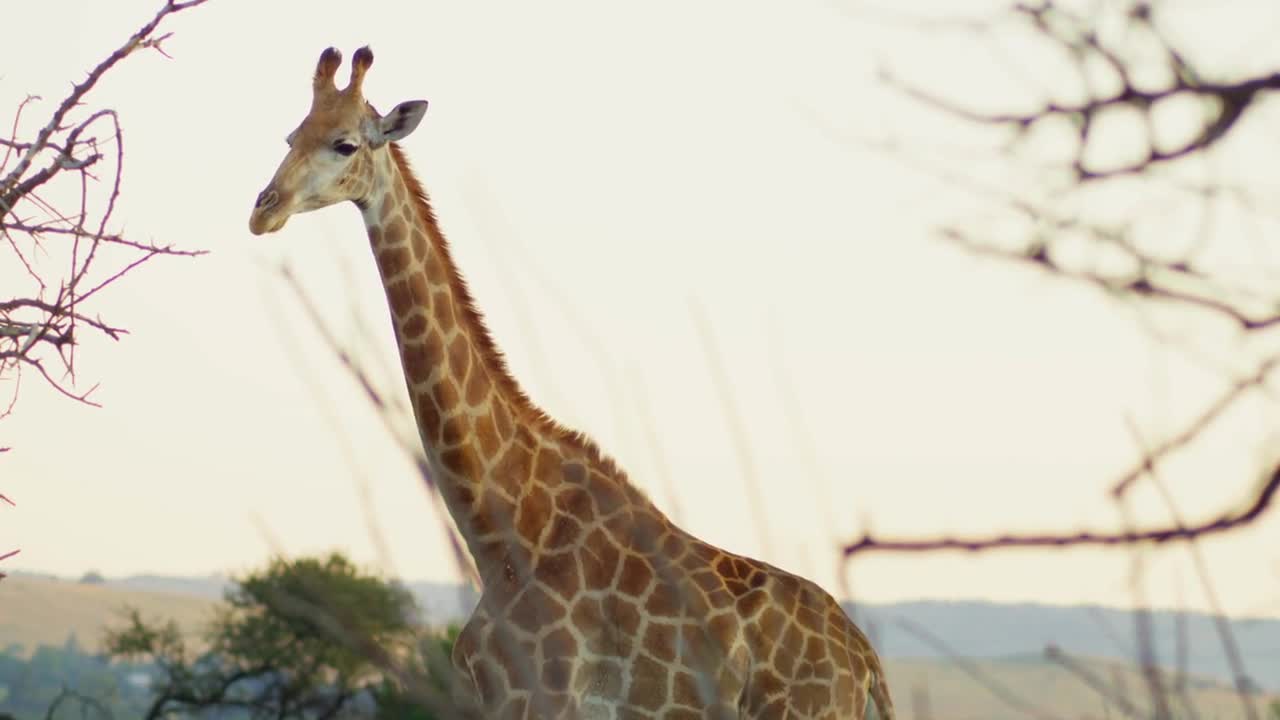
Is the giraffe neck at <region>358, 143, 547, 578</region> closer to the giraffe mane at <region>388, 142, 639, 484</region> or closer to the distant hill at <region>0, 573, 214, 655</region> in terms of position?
the giraffe mane at <region>388, 142, 639, 484</region>

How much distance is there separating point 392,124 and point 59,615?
97.3 m

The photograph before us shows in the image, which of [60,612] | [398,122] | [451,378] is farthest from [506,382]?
[60,612]

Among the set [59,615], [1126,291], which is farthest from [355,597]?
[59,615]

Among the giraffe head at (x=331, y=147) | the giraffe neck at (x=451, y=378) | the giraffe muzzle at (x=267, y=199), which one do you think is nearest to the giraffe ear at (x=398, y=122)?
the giraffe head at (x=331, y=147)

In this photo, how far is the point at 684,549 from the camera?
901 centimetres

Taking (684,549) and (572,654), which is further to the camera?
(684,549)

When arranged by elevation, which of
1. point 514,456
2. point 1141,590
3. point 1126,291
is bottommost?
point 1141,590

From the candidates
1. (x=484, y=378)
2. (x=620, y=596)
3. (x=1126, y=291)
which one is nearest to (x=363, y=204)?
(x=484, y=378)

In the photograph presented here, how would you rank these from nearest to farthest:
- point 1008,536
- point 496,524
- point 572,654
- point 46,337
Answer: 1. point 1008,536
2. point 46,337
3. point 572,654
4. point 496,524

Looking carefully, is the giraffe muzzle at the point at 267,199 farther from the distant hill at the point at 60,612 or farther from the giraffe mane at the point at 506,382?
the distant hill at the point at 60,612

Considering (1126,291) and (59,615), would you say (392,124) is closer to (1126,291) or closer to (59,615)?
(1126,291)

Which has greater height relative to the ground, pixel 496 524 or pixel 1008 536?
pixel 496 524

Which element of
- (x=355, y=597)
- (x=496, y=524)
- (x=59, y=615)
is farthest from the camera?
(x=59, y=615)

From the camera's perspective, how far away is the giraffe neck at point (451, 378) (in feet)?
28.3
